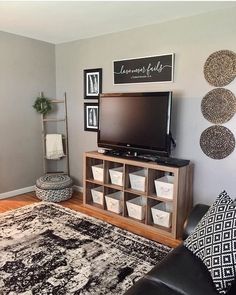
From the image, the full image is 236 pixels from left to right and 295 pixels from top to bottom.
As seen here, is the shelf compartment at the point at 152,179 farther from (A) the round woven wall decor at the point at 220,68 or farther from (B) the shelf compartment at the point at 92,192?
(A) the round woven wall decor at the point at 220,68

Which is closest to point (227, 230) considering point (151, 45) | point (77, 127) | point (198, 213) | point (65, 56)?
point (198, 213)

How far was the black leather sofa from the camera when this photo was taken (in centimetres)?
125

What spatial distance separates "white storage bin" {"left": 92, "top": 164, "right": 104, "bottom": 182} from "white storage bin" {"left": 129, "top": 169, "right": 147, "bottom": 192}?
1.39 ft

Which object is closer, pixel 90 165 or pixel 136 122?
pixel 136 122

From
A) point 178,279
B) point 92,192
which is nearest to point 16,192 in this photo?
point 92,192

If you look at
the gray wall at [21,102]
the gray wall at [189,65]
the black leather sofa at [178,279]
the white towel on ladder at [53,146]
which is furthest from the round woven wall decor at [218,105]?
the gray wall at [21,102]

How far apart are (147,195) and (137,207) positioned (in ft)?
0.67

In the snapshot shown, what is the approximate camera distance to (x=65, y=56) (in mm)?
4090

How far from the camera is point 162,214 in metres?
2.85

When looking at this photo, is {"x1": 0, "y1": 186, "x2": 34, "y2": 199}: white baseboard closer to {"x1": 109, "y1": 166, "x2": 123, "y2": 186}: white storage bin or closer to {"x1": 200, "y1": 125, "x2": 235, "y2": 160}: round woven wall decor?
{"x1": 109, "y1": 166, "x2": 123, "y2": 186}: white storage bin

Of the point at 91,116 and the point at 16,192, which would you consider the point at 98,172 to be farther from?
the point at 16,192

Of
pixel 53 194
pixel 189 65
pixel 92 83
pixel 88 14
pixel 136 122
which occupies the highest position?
pixel 88 14

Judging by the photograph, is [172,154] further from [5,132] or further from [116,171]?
[5,132]

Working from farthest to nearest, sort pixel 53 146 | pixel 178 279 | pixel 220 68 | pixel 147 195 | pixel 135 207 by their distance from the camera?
pixel 53 146
pixel 135 207
pixel 147 195
pixel 220 68
pixel 178 279
